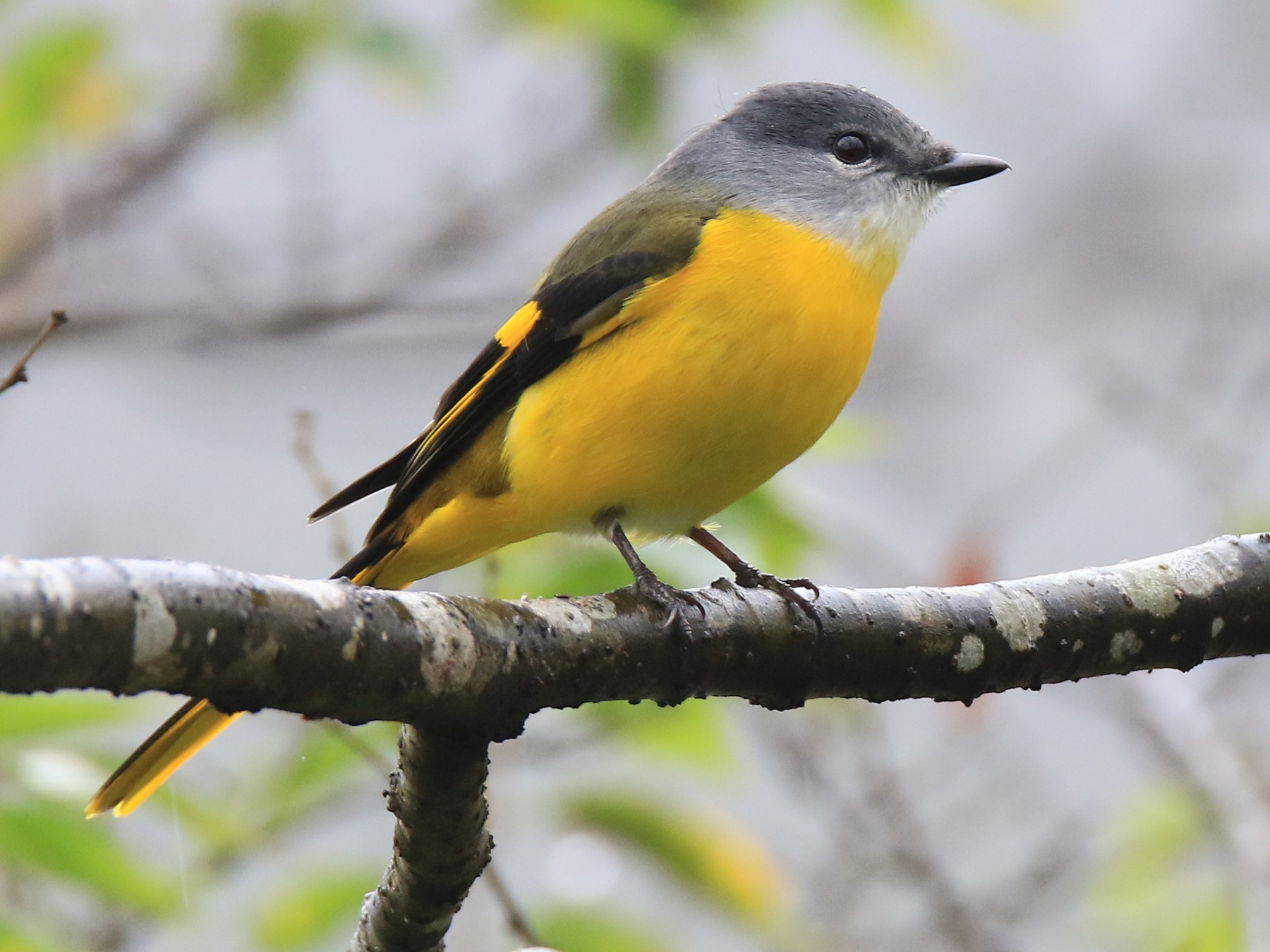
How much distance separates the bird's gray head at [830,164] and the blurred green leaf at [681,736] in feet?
4.29

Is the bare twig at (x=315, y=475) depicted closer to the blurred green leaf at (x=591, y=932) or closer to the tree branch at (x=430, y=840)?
the blurred green leaf at (x=591, y=932)

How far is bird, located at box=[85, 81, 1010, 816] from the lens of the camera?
10.4 ft

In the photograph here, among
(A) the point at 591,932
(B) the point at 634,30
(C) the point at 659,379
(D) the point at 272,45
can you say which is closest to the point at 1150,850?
(A) the point at 591,932

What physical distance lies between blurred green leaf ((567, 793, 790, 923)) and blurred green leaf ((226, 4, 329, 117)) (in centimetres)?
268

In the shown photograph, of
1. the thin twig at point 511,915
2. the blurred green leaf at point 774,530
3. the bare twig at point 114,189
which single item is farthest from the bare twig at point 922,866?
the bare twig at point 114,189

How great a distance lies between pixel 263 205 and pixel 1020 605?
521cm

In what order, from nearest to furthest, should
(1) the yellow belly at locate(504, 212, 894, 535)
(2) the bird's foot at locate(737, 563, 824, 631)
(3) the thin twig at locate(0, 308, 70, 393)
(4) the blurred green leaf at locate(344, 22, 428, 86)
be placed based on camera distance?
(3) the thin twig at locate(0, 308, 70, 393)
(2) the bird's foot at locate(737, 563, 824, 631)
(1) the yellow belly at locate(504, 212, 894, 535)
(4) the blurred green leaf at locate(344, 22, 428, 86)

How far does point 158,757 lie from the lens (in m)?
2.82

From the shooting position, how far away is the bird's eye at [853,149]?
3.98 meters

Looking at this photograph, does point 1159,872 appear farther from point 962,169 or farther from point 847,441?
point 962,169

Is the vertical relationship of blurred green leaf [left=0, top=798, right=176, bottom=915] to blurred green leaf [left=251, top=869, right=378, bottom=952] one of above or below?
above

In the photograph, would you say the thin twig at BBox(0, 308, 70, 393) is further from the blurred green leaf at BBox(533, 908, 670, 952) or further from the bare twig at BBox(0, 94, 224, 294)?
the bare twig at BBox(0, 94, 224, 294)

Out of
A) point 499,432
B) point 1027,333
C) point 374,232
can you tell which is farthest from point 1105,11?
point 499,432

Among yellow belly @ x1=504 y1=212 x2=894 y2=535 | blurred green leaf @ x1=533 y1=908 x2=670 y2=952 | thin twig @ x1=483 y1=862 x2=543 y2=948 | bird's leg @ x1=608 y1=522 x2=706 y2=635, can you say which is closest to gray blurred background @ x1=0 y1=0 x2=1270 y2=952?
blurred green leaf @ x1=533 y1=908 x2=670 y2=952
